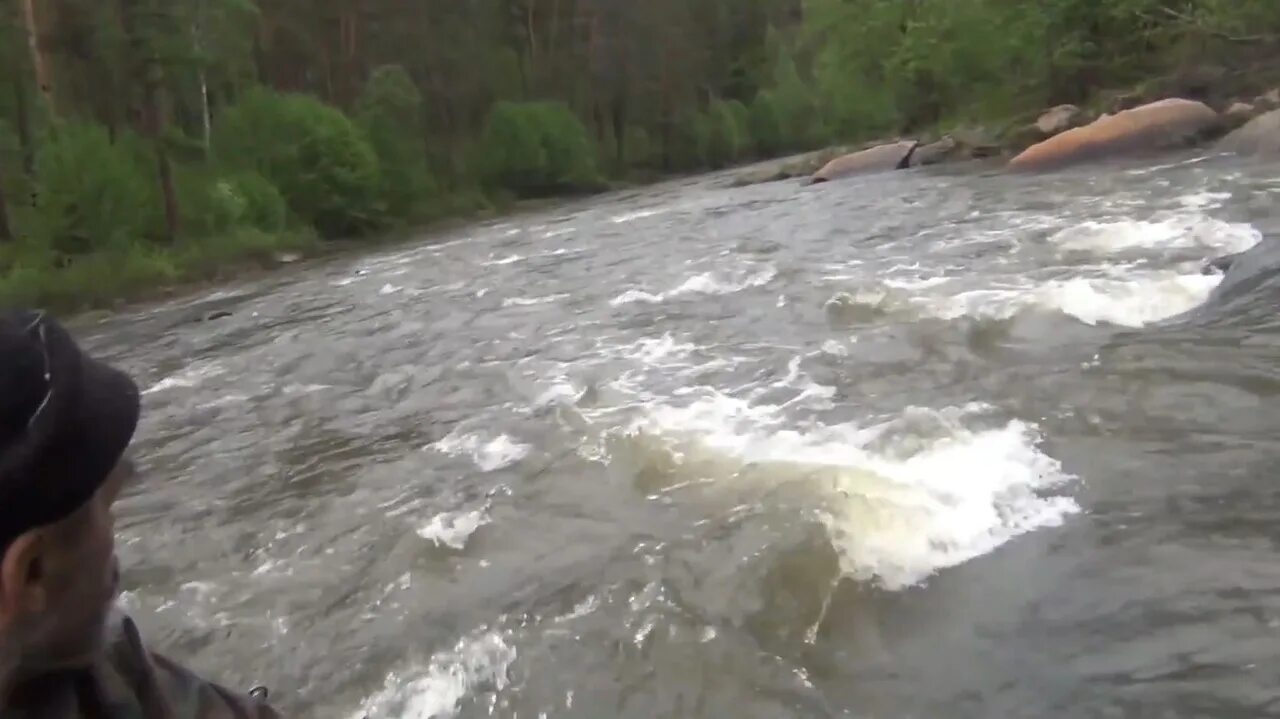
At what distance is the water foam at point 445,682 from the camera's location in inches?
209

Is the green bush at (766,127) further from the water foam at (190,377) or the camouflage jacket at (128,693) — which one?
the camouflage jacket at (128,693)

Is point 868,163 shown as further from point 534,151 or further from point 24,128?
point 24,128

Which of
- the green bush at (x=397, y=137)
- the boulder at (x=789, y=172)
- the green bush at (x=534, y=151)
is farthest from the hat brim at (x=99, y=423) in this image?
the green bush at (x=534, y=151)

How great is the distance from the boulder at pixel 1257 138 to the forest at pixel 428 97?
7.73m

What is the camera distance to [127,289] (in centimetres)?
2294

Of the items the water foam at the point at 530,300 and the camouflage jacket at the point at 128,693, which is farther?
the water foam at the point at 530,300

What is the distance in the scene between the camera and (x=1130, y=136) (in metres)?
24.4

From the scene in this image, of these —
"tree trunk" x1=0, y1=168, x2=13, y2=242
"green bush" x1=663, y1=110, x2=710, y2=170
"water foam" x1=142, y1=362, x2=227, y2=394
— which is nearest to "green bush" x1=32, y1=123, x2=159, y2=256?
"tree trunk" x1=0, y1=168, x2=13, y2=242

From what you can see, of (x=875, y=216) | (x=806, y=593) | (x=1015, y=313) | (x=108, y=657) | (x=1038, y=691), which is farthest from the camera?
(x=875, y=216)

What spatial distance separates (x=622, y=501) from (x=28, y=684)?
6.05 m

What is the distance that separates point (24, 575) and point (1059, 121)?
30402 millimetres

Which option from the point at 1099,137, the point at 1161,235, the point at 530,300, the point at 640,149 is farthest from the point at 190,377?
the point at 640,149

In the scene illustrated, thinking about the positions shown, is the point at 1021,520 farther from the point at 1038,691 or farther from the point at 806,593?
the point at 1038,691

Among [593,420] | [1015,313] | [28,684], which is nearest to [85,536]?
[28,684]
